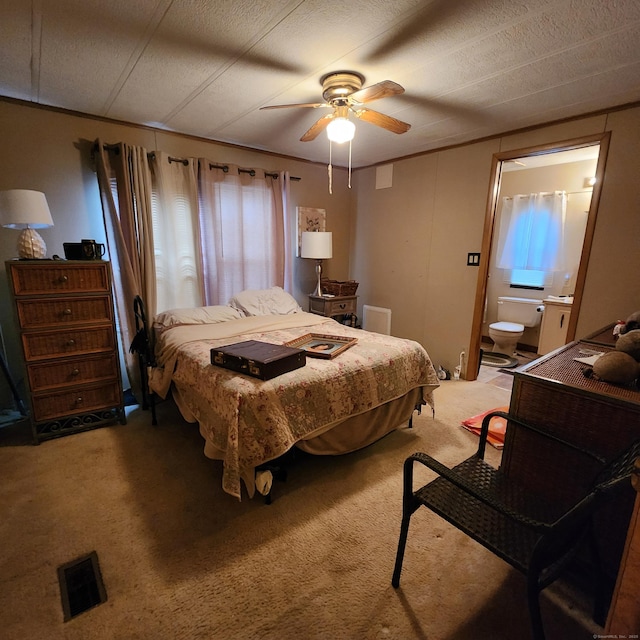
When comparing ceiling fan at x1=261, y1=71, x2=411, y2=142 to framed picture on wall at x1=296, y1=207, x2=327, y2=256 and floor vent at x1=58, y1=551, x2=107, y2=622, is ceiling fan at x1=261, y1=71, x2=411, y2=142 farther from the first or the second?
floor vent at x1=58, y1=551, x2=107, y2=622

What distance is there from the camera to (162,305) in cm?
314

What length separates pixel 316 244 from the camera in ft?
12.1

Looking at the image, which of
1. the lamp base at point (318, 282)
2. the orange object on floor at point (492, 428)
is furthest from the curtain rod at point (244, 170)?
the orange object on floor at point (492, 428)

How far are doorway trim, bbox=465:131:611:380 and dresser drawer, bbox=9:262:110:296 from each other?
3.27 metres

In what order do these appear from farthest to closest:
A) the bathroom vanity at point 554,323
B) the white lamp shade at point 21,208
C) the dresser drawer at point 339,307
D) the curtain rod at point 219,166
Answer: the bathroom vanity at point 554,323, the dresser drawer at point 339,307, the curtain rod at point 219,166, the white lamp shade at point 21,208

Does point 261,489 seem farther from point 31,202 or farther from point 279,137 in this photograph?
point 279,137

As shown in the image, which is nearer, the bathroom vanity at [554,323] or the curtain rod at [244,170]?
the curtain rod at [244,170]

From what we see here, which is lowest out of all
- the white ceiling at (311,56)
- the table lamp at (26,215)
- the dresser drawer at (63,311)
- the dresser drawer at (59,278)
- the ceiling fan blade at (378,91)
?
the dresser drawer at (63,311)

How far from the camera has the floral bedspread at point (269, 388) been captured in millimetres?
1603

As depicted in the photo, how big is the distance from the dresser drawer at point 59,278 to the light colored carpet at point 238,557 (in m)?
1.07

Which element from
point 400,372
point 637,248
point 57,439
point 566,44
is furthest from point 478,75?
point 57,439

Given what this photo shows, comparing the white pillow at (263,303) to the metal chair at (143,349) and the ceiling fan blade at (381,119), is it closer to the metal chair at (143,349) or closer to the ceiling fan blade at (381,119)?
the metal chair at (143,349)

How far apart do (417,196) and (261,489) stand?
10.9 ft

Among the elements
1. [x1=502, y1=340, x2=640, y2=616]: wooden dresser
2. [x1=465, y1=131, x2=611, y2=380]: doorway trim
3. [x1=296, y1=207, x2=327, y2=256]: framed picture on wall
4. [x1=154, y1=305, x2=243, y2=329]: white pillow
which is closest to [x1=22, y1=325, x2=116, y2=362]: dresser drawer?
[x1=154, y1=305, x2=243, y2=329]: white pillow
